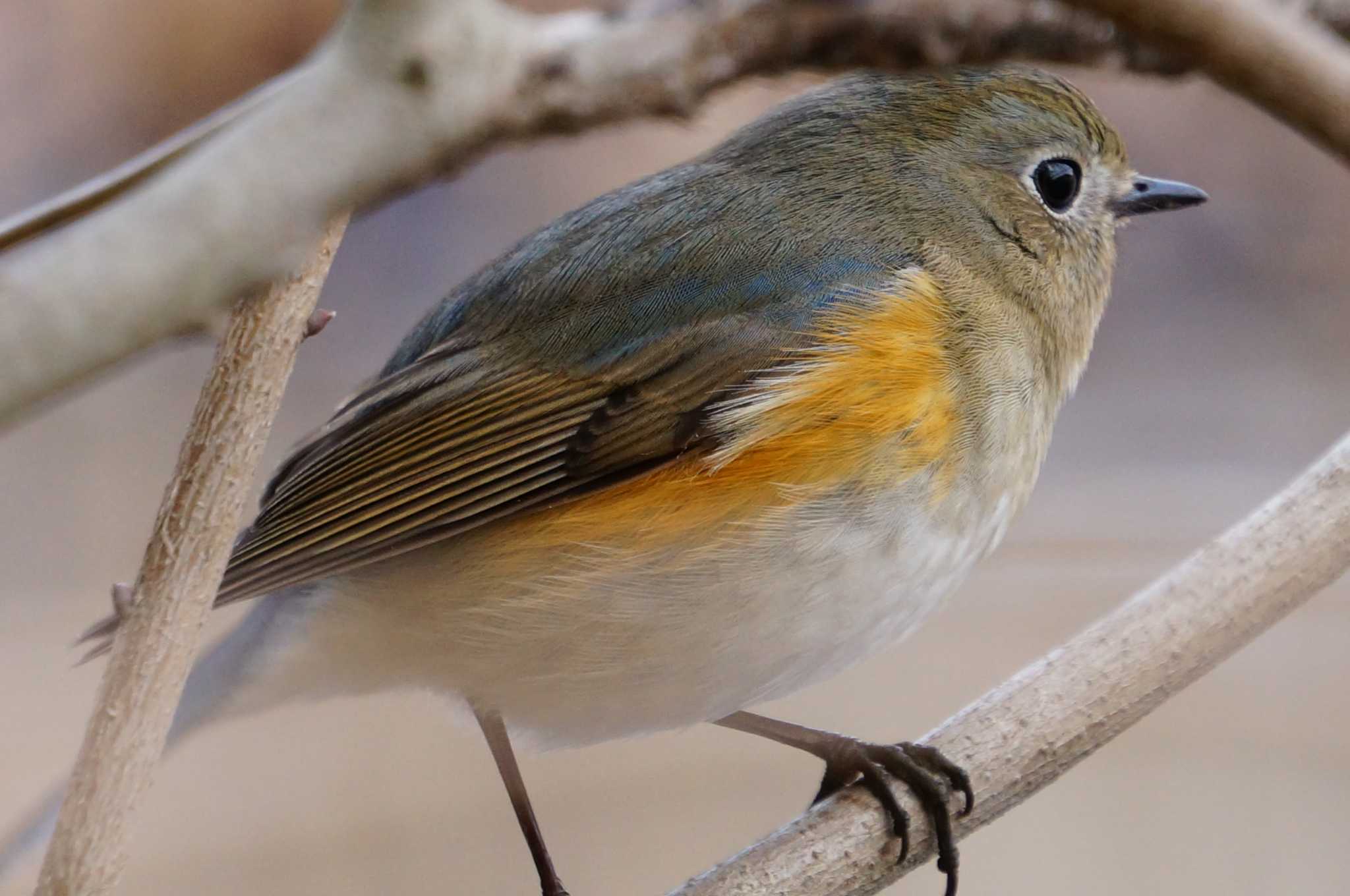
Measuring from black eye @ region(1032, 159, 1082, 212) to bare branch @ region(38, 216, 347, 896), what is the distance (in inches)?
38.7

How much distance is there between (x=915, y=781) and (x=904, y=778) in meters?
0.01

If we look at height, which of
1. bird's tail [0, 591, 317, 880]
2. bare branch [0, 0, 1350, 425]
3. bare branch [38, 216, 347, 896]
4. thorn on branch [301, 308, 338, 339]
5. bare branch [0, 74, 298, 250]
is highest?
bird's tail [0, 591, 317, 880]

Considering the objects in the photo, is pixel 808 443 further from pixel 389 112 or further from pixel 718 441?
pixel 389 112

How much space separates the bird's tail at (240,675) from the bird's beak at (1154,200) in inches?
42.2

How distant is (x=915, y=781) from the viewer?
1.50m

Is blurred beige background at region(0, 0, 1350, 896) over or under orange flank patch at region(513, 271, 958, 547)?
over

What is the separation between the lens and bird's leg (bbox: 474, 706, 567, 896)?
1692 mm

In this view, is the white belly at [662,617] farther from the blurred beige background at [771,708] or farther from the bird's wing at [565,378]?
the blurred beige background at [771,708]

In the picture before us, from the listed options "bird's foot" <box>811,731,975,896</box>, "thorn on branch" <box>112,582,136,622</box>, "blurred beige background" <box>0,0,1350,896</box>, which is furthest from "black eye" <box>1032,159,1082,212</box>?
"thorn on branch" <box>112,582,136,622</box>

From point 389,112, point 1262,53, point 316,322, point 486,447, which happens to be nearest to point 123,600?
point 316,322

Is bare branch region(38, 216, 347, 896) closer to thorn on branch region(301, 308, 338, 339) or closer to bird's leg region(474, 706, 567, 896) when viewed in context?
thorn on branch region(301, 308, 338, 339)

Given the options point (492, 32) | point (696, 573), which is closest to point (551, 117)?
point (492, 32)

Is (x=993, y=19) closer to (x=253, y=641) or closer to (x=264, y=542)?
(x=264, y=542)

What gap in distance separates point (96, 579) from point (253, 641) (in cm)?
195
